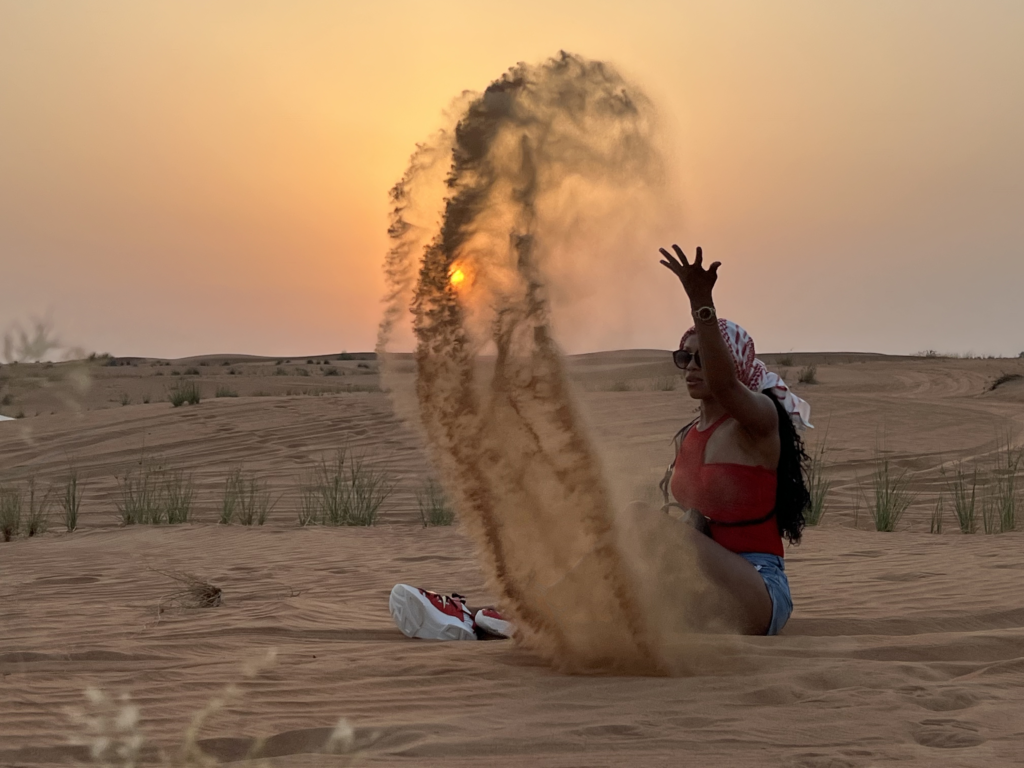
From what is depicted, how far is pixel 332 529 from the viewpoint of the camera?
977cm

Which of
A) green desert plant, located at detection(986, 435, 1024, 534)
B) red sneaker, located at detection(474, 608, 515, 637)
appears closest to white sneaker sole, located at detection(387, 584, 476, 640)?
red sneaker, located at detection(474, 608, 515, 637)

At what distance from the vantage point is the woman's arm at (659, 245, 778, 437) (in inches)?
147

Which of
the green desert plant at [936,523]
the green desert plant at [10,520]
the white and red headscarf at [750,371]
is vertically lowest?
the green desert plant at [10,520]

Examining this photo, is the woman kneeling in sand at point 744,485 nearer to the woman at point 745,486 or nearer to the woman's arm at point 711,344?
the woman at point 745,486

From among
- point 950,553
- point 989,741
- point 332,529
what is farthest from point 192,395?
point 989,741

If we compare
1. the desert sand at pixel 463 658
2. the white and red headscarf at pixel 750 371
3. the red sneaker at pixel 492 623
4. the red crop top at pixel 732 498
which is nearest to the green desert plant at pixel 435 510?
the desert sand at pixel 463 658

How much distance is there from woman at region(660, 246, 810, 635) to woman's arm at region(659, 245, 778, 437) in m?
0.22

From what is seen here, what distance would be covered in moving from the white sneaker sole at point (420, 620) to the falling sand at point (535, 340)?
105 centimetres

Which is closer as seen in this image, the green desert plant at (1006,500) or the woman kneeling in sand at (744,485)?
the woman kneeling in sand at (744,485)

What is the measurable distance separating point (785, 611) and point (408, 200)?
2463 millimetres

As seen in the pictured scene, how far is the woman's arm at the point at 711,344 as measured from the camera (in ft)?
12.2

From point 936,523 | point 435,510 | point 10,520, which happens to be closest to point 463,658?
point 435,510

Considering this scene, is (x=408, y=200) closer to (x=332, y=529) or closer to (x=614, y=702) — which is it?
(x=614, y=702)

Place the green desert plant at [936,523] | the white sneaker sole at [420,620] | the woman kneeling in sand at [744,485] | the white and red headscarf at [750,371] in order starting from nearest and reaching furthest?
1. the woman kneeling in sand at [744,485]
2. the white and red headscarf at [750,371]
3. the white sneaker sole at [420,620]
4. the green desert plant at [936,523]
